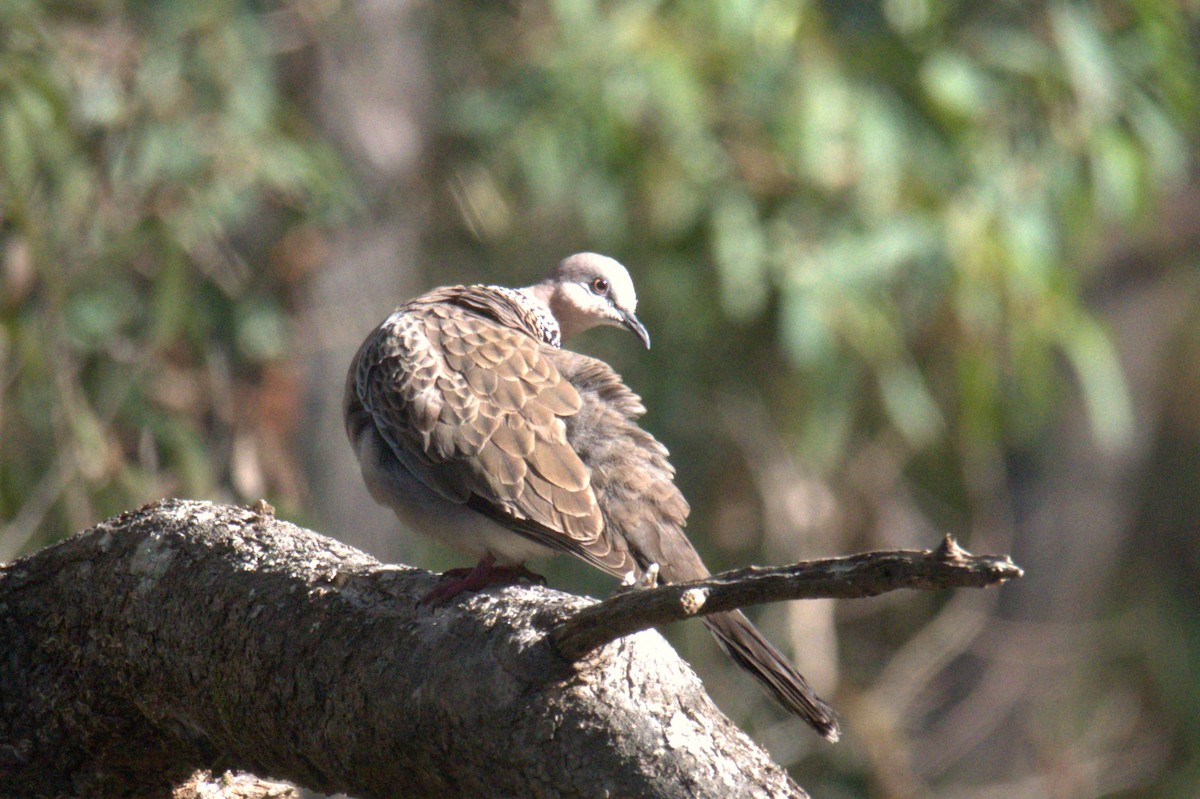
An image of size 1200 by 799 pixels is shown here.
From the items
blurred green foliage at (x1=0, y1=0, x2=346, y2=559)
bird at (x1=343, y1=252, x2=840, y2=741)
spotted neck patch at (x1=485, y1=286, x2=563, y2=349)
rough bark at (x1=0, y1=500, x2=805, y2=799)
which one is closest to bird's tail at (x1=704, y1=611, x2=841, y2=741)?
bird at (x1=343, y1=252, x2=840, y2=741)

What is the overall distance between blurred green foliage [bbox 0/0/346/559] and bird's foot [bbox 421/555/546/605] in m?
2.02

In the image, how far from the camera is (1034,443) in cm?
970

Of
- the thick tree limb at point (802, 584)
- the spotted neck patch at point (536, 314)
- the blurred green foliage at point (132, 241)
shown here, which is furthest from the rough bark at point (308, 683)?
the blurred green foliage at point (132, 241)

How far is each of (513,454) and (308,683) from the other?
129 cm

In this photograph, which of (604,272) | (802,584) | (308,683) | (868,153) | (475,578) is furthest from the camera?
(868,153)

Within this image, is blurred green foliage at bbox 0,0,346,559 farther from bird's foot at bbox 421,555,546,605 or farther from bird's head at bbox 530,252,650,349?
bird's foot at bbox 421,555,546,605

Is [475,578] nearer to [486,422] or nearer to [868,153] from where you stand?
[486,422]

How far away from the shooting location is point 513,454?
341 cm

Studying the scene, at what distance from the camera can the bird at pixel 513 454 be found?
3.33 metres

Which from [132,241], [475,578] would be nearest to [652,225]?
[132,241]

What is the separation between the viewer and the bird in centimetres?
333

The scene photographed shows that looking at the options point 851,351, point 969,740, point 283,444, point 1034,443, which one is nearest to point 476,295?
point 283,444

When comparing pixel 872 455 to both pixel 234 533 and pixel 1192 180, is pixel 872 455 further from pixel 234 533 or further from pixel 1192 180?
pixel 234 533

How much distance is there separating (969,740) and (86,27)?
6.24 metres
